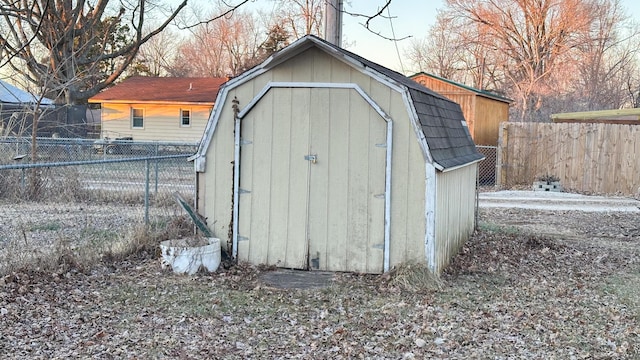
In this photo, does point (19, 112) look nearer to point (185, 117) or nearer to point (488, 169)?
point (488, 169)

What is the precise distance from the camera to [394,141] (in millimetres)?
6844

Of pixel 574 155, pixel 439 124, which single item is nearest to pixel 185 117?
pixel 574 155

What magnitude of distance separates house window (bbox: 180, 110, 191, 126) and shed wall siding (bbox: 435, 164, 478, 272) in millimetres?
20907

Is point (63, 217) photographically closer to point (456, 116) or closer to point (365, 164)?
point (365, 164)

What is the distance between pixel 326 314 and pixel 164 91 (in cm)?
2580

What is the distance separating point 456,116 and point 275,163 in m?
3.61

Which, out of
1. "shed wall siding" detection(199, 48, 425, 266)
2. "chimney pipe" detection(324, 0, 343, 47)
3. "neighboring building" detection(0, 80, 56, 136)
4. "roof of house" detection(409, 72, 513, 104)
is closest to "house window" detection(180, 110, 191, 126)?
"neighboring building" detection(0, 80, 56, 136)

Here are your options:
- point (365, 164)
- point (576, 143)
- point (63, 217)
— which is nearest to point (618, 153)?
point (576, 143)

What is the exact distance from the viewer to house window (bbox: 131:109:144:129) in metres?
29.3

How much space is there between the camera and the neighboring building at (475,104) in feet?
63.4

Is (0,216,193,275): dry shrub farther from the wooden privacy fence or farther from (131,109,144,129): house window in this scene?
(131,109,144,129): house window

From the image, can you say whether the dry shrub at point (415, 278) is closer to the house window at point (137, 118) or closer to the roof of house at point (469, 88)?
the roof of house at point (469, 88)

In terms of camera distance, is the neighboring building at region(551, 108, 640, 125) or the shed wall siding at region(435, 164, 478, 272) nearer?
the shed wall siding at region(435, 164, 478, 272)

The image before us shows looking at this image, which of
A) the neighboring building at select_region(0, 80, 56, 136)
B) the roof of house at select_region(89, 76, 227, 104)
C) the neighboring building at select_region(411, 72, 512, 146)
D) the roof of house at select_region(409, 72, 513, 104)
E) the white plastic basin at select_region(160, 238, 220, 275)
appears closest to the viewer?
the white plastic basin at select_region(160, 238, 220, 275)
